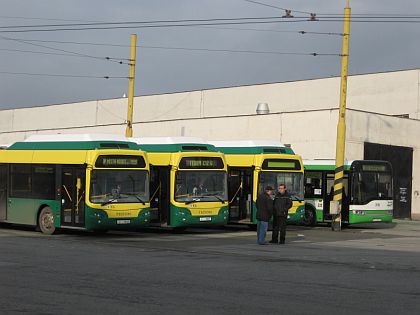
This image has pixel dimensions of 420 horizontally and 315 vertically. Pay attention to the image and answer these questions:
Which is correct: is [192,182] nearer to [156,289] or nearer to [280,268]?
[280,268]

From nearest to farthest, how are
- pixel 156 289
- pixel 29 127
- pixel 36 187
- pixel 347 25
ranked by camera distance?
pixel 156 289 → pixel 36 187 → pixel 347 25 → pixel 29 127

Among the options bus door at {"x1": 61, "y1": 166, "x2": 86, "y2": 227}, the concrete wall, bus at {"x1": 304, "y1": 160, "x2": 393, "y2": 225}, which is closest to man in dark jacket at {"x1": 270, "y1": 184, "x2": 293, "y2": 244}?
bus door at {"x1": 61, "y1": 166, "x2": 86, "y2": 227}

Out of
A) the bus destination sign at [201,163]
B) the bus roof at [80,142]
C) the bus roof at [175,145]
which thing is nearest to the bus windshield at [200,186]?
the bus destination sign at [201,163]

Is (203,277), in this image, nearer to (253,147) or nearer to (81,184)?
(81,184)

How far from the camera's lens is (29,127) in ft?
228

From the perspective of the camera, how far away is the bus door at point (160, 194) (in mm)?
23000

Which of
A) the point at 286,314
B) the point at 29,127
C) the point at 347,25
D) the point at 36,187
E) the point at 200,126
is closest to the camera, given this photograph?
the point at 286,314

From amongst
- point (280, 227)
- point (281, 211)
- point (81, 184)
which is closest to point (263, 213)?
point (281, 211)

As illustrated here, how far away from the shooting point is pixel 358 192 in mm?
28469

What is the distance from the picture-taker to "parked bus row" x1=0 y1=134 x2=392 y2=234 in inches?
826

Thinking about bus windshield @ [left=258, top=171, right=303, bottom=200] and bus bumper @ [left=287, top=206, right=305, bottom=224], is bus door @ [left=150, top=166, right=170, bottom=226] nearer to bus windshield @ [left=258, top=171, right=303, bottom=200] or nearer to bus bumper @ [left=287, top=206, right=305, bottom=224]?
bus windshield @ [left=258, top=171, right=303, bottom=200]

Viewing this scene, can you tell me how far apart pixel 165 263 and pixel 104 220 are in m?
6.76

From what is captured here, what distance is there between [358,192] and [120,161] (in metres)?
11.2

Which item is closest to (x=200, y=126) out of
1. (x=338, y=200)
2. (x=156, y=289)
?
(x=338, y=200)
